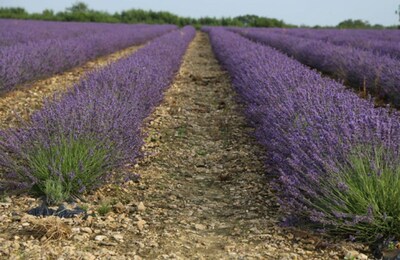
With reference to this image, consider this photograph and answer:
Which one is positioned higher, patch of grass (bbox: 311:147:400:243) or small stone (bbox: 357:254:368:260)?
patch of grass (bbox: 311:147:400:243)

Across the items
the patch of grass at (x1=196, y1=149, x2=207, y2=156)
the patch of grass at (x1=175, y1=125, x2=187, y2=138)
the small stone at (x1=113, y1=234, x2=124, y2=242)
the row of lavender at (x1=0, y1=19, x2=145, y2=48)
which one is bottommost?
the patch of grass at (x1=196, y1=149, x2=207, y2=156)

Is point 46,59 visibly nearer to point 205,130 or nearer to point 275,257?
point 205,130

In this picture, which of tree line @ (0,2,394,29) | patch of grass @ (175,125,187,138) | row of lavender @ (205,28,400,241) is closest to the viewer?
row of lavender @ (205,28,400,241)

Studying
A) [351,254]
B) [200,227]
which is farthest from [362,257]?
[200,227]

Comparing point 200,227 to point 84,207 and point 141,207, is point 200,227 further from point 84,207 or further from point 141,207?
point 84,207

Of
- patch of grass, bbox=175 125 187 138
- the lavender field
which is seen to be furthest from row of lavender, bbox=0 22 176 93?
patch of grass, bbox=175 125 187 138

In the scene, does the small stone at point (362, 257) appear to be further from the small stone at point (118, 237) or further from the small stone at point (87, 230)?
the small stone at point (87, 230)

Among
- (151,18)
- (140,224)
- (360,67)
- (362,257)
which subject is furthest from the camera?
(151,18)

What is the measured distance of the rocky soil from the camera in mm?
2359

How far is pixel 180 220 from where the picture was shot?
2.81 metres

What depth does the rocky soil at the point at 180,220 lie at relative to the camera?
2359 mm

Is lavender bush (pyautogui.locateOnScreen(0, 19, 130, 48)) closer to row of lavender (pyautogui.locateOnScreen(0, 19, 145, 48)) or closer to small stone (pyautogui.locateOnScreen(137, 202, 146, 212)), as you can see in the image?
row of lavender (pyautogui.locateOnScreen(0, 19, 145, 48))

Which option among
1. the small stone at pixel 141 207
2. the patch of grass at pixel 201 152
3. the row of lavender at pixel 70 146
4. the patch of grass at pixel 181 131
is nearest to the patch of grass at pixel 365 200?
the small stone at pixel 141 207

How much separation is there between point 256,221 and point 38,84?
547 centimetres
